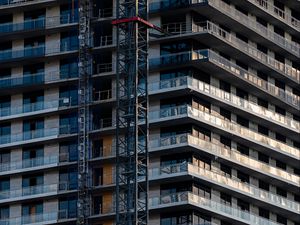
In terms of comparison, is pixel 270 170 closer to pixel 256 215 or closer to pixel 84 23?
pixel 256 215

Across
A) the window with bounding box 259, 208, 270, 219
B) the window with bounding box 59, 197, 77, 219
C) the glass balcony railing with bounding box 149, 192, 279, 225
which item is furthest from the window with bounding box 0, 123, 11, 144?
the window with bounding box 259, 208, 270, 219

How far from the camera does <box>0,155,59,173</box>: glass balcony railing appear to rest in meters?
171

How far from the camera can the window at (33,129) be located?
566ft

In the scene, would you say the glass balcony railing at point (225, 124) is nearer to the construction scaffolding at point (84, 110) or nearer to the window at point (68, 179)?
the construction scaffolding at point (84, 110)

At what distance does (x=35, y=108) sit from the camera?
568 feet

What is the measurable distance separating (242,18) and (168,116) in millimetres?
14618

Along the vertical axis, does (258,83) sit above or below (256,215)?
above

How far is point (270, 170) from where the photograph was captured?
177 m

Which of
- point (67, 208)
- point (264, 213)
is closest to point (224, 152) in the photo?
point (264, 213)

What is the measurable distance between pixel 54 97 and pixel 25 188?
8987 millimetres

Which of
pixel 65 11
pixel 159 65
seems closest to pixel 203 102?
pixel 159 65

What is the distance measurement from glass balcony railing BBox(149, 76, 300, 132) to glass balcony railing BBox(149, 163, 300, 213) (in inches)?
281

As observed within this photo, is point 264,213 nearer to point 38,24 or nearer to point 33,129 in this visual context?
point 33,129

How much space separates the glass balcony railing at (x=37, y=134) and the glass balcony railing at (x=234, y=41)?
13.2 m
